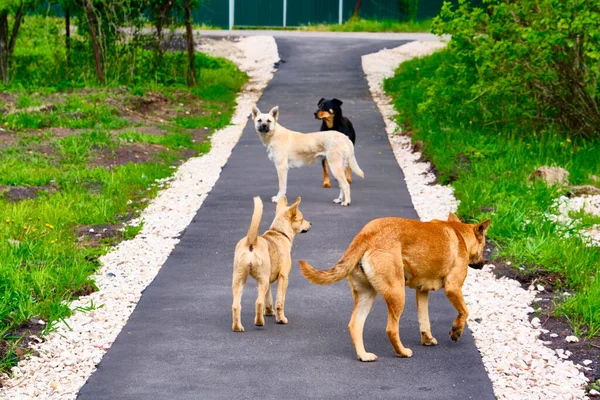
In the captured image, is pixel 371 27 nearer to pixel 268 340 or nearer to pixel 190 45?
pixel 190 45

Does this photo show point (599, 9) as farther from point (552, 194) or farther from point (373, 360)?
point (373, 360)

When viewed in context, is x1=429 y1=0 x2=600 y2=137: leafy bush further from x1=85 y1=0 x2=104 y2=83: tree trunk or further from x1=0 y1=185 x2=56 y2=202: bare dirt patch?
x1=85 y1=0 x2=104 y2=83: tree trunk

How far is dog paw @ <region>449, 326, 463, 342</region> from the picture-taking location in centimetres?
684

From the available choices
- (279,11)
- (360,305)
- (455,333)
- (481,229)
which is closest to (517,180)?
(481,229)

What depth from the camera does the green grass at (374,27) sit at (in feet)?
136

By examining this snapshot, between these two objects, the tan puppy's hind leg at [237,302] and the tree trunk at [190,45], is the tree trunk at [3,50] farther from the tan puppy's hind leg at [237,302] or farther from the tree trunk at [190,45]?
the tan puppy's hind leg at [237,302]

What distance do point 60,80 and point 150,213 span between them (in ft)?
38.9

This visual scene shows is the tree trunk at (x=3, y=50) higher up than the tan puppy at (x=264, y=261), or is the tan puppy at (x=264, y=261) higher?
the tree trunk at (x=3, y=50)

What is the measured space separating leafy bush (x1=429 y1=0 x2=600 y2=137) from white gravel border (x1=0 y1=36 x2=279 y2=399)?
4769mm

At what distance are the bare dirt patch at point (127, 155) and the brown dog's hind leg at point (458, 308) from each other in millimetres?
8567

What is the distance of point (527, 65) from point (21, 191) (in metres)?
8.49

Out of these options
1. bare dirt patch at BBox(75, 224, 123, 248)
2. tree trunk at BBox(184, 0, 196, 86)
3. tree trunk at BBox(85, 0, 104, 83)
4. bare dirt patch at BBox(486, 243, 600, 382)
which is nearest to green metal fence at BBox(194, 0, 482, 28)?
tree trunk at BBox(184, 0, 196, 86)

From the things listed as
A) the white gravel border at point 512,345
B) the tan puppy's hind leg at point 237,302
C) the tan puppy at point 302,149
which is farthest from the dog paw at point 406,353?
the tan puppy at point 302,149

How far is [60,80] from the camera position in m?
22.3
